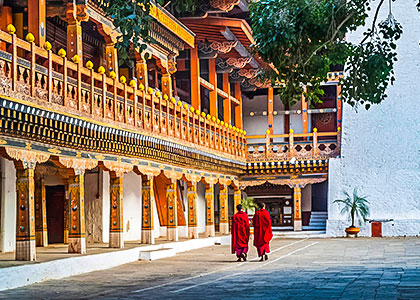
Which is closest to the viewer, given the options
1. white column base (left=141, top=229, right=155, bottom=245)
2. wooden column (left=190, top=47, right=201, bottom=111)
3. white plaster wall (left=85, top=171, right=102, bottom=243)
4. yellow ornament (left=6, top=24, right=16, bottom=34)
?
yellow ornament (left=6, top=24, right=16, bottom=34)

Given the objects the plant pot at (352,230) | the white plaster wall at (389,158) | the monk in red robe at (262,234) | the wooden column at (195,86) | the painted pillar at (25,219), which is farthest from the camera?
the white plaster wall at (389,158)

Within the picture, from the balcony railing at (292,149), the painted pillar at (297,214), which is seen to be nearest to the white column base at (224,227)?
the balcony railing at (292,149)

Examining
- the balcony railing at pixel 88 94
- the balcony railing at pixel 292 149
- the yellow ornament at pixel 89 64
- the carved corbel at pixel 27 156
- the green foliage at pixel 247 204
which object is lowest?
the green foliage at pixel 247 204

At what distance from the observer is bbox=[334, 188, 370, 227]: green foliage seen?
23828 mm

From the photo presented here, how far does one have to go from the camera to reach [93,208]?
57.1ft

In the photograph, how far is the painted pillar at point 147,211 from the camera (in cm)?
1596

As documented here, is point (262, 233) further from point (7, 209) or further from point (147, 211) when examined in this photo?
point (7, 209)

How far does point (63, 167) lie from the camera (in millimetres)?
12516

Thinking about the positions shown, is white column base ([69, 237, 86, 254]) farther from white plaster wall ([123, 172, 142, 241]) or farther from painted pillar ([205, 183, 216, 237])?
painted pillar ([205, 183, 216, 237])

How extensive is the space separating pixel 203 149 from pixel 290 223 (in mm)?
8156

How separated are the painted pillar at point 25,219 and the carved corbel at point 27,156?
0.38 feet

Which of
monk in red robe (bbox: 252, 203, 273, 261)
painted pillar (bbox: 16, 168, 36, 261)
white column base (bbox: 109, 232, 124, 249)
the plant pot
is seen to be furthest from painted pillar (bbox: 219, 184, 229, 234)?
painted pillar (bbox: 16, 168, 36, 261)

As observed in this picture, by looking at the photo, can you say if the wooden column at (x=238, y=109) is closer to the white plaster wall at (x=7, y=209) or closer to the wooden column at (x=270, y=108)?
the wooden column at (x=270, y=108)

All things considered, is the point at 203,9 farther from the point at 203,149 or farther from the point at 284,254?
the point at 284,254
